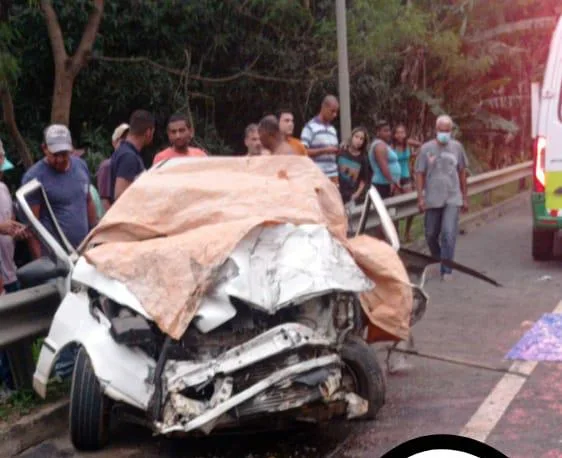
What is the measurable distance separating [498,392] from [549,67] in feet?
19.7

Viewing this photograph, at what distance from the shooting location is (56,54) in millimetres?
13914

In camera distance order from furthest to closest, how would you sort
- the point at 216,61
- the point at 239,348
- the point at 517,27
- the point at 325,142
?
the point at 517,27, the point at 216,61, the point at 325,142, the point at 239,348

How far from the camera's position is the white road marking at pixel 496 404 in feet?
18.5

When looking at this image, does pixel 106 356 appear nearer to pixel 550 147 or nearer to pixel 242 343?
pixel 242 343

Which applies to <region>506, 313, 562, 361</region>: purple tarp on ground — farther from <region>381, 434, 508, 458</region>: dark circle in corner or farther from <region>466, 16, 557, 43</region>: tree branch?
<region>466, 16, 557, 43</region>: tree branch

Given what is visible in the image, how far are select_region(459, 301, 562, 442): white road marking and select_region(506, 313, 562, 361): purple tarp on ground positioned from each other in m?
0.20

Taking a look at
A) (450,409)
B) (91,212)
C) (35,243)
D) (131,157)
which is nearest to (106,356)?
(35,243)

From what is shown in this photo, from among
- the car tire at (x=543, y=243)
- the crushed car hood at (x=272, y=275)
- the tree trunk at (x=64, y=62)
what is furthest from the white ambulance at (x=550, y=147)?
the crushed car hood at (x=272, y=275)

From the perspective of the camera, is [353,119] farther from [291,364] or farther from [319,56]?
[291,364]

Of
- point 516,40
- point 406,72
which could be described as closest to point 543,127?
point 406,72

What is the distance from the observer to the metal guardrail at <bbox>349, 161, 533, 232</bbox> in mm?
8309

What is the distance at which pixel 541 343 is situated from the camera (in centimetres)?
788

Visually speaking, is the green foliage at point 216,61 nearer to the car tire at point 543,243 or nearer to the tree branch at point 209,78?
the tree branch at point 209,78

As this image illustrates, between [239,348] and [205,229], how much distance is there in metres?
0.81
